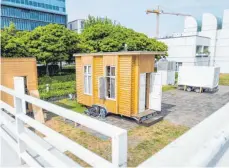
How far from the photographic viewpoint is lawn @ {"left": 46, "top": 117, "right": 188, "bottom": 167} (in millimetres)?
4930

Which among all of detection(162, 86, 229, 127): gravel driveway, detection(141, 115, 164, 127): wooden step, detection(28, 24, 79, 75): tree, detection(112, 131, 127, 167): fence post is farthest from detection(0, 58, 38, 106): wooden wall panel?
detection(28, 24, 79, 75): tree

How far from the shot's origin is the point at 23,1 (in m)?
34.1

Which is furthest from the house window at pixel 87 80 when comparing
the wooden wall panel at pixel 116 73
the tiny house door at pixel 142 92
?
the tiny house door at pixel 142 92

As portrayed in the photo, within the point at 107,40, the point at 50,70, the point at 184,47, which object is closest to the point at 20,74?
the point at 107,40

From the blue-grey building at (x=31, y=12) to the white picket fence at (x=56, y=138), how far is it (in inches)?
1438

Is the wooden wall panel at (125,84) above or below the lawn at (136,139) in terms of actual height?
above

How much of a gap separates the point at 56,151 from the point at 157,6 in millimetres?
44759

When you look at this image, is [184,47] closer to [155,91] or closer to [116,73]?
[155,91]

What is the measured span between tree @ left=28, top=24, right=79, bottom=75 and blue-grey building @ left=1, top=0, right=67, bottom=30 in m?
22.2

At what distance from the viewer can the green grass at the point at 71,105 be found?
915 centimetres

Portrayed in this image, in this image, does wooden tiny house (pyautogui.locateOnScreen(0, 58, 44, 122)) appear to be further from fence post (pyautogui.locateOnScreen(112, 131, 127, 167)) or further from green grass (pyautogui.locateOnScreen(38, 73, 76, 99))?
fence post (pyautogui.locateOnScreen(112, 131, 127, 167))

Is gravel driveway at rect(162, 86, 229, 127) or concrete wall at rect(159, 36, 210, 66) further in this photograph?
concrete wall at rect(159, 36, 210, 66)

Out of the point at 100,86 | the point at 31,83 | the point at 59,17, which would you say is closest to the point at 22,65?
the point at 31,83

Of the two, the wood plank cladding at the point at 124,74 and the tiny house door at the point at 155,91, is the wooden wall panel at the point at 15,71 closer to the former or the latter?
the wood plank cladding at the point at 124,74
